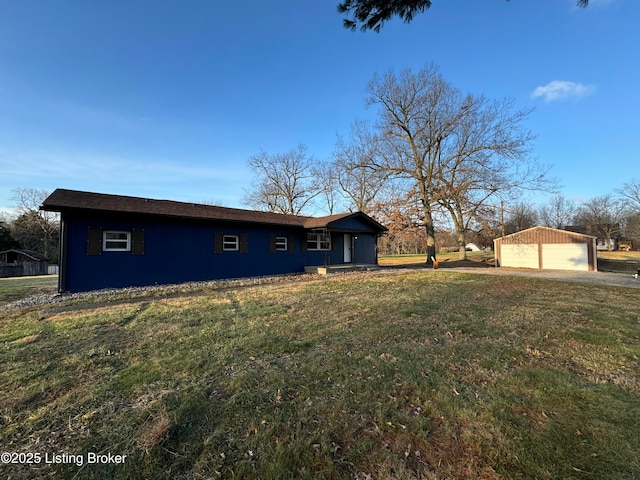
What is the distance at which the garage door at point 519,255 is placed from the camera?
63.9 feet

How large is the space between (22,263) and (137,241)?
931 inches

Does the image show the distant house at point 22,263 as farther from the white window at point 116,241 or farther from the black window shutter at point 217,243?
the black window shutter at point 217,243

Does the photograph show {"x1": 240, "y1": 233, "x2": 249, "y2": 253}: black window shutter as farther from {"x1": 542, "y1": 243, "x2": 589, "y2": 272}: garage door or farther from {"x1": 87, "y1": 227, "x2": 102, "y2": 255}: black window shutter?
{"x1": 542, "y1": 243, "x2": 589, "y2": 272}: garage door

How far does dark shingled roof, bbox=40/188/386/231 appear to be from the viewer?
9.54 metres

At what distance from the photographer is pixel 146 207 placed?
37.5 feet

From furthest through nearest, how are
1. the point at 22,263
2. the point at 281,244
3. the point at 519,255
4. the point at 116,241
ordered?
1. the point at 22,263
2. the point at 519,255
3. the point at 281,244
4. the point at 116,241

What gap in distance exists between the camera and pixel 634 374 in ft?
10.6

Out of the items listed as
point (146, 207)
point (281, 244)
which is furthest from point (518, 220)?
point (146, 207)

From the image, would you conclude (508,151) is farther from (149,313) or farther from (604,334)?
(149,313)

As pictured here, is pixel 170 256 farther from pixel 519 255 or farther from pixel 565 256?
pixel 565 256

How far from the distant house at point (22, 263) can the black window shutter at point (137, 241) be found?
23176mm

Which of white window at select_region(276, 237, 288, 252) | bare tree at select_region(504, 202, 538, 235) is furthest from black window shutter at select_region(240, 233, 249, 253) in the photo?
bare tree at select_region(504, 202, 538, 235)

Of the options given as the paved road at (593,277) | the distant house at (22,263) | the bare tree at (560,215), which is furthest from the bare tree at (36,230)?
the bare tree at (560,215)

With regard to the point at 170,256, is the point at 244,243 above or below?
above
